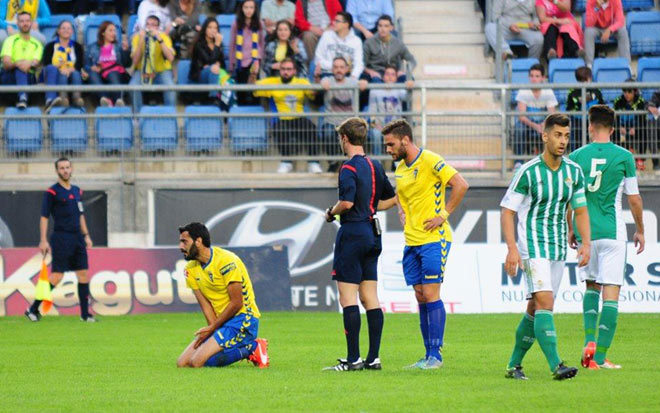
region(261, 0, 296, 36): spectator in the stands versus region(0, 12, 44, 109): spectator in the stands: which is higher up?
region(261, 0, 296, 36): spectator in the stands

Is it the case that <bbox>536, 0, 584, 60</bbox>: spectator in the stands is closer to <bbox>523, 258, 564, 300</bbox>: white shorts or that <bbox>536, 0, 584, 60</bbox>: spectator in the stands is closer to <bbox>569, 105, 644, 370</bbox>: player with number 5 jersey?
<bbox>569, 105, 644, 370</bbox>: player with number 5 jersey

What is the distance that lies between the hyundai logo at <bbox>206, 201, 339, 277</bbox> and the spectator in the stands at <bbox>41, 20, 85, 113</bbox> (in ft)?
11.3

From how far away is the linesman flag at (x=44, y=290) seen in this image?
59.5 ft

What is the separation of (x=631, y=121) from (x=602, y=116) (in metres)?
9.03

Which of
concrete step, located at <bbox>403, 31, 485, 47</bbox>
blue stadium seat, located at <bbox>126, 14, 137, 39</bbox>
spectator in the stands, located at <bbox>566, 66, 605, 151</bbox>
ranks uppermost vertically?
blue stadium seat, located at <bbox>126, 14, 137, 39</bbox>

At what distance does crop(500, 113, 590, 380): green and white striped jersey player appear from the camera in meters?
9.44

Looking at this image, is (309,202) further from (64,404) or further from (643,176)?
(64,404)

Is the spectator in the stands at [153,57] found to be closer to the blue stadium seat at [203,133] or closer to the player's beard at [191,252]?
the blue stadium seat at [203,133]

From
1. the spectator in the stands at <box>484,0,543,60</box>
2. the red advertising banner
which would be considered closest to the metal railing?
the red advertising banner

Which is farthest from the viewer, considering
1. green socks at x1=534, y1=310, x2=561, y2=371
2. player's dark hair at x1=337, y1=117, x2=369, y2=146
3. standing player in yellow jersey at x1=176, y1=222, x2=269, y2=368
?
standing player in yellow jersey at x1=176, y1=222, x2=269, y2=368

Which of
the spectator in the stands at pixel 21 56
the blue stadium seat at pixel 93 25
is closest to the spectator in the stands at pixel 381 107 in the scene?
the blue stadium seat at pixel 93 25

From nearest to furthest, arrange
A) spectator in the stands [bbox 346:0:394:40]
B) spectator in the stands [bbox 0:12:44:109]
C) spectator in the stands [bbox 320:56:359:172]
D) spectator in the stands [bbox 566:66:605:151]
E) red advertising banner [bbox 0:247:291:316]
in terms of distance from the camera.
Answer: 1. red advertising banner [bbox 0:247:291:316]
2. spectator in the stands [bbox 566:66:605:151]
3. spectator in the stands [bbox 320:56:359:172]
4. spectator in the stands [bbox 0:12:44:109]
5. spectator in the stands [bbox 346:0:394:40]

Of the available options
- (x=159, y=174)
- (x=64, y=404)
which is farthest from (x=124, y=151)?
(x=64, y=404)

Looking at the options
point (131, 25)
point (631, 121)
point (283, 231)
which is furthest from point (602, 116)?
point (131, 25)
